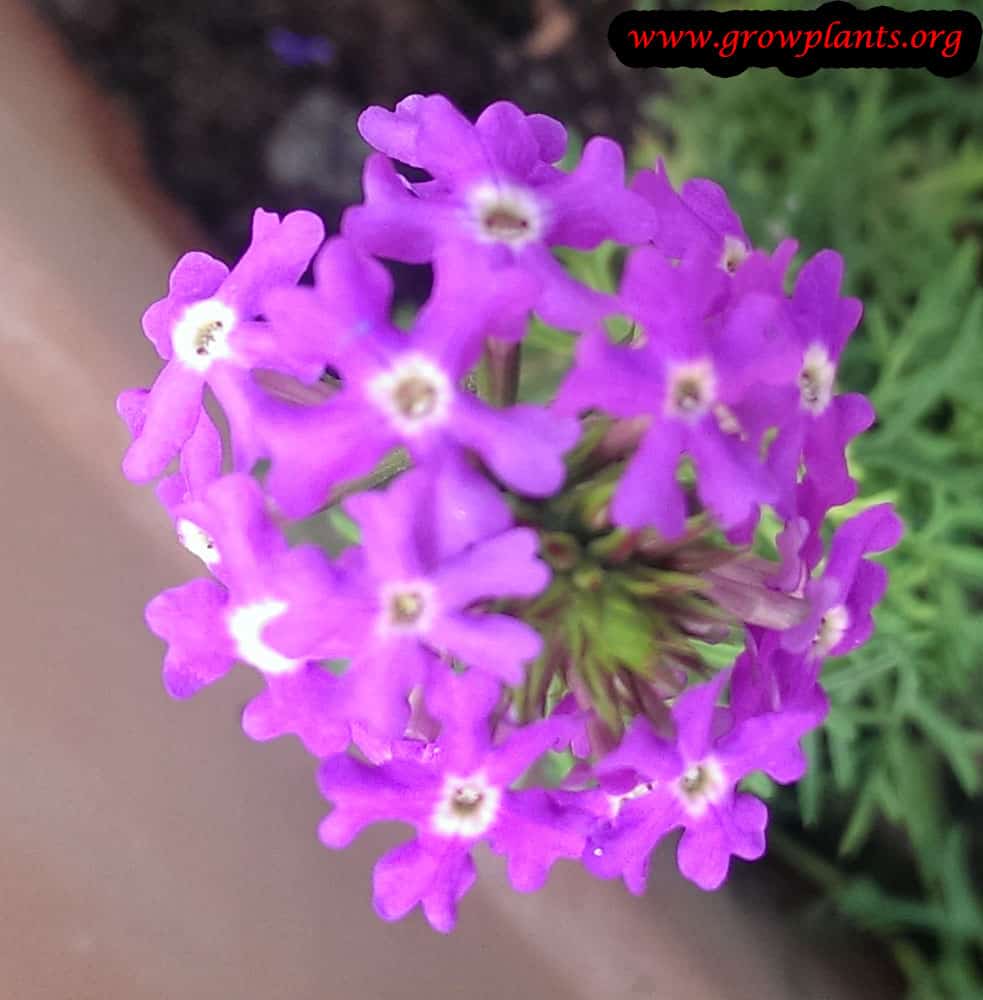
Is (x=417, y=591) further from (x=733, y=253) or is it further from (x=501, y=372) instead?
(x=733, y=253)

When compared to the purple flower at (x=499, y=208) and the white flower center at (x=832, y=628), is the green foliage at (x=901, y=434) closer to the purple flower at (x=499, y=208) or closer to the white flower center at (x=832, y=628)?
the white flower center at (x=832, y=628)

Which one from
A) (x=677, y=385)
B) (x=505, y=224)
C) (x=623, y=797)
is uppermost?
(x=505, y=224)

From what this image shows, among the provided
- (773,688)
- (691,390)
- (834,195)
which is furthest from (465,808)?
(834,195)

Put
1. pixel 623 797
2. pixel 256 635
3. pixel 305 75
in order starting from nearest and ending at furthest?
pixel 256 635
pixel 623 797
pixel 305 75

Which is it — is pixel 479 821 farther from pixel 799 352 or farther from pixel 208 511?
pixel 799 352

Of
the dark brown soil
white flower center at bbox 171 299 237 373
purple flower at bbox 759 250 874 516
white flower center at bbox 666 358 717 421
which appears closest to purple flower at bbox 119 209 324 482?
white flower center at bbox 171 299 237 373

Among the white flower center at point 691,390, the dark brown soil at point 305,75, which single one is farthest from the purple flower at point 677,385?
the dark brown soil at point 305,75

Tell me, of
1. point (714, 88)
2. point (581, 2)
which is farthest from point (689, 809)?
point (581, 2)
